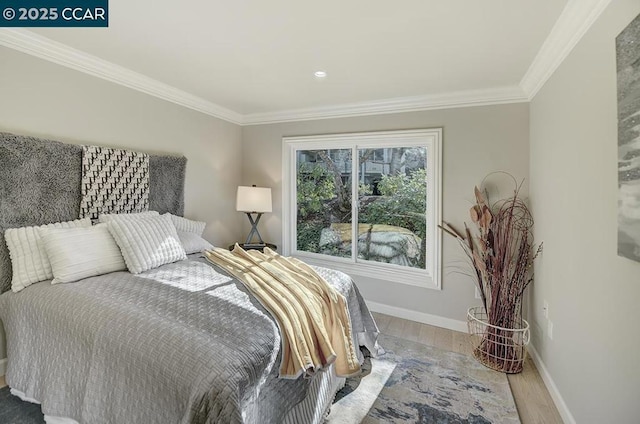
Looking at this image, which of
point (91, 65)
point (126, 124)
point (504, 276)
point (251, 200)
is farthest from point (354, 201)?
point (91, 65)

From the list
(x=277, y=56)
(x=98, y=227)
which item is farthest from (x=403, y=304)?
(x=98, y=227)

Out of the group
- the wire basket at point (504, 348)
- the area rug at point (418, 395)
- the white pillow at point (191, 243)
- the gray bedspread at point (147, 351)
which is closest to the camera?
the gray bedspread at point (147, 351)

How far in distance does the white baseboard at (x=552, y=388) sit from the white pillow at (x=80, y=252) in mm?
3037

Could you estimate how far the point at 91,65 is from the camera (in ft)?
8.15

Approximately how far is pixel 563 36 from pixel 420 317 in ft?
8.68

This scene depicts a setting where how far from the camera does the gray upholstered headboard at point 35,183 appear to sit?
207cm

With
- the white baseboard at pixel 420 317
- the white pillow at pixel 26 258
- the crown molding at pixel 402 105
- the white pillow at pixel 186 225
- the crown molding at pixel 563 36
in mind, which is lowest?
the white baseboard at pixel 420 317

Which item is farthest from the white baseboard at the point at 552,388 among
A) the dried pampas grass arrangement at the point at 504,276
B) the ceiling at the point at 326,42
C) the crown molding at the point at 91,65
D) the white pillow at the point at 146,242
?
the crown molding at the point at 91,65

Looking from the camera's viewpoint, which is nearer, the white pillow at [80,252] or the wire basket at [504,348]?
the white pillow at [80,252]

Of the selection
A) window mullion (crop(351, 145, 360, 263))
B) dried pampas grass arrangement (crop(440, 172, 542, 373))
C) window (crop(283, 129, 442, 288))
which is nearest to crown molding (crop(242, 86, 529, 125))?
window (crop(283, 129, 442, 288))

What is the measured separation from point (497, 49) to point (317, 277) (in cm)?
202

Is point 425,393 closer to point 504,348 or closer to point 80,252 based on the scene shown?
point 504,348

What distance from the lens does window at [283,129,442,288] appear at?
3.26 m

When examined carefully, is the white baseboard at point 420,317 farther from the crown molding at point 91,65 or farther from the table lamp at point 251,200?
the crown molding at point 91,65
